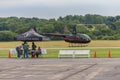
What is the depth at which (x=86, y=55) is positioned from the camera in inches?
1880

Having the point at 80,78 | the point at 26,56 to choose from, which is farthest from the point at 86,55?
the point at 80,78

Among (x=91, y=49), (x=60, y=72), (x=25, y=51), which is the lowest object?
(x=91, y=49)

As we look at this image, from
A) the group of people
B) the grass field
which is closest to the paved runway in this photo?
the group of people

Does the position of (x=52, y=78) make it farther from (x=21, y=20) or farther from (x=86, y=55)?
(x=21, y=20)

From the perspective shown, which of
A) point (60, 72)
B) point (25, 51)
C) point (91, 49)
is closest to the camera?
point (60, 72)

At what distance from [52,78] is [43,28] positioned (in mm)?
127437

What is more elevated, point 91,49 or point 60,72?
point 60,72

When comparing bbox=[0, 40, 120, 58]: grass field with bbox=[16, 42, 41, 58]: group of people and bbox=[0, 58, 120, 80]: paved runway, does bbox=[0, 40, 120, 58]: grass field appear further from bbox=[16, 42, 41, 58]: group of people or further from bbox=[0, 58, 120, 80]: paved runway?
bbox=[0, 58, 120, 80]: paved runway

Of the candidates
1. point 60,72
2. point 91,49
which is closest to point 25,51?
point 60,72

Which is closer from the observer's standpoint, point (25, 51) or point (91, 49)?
point (25, 51)

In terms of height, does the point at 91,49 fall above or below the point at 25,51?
below

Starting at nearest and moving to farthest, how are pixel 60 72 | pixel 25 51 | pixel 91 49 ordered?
pixel 60 72 → pixel 25 51 → pixel 91 49

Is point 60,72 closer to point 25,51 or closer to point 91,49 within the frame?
point 25,51

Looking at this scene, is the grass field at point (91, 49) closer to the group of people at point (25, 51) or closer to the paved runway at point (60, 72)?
the group of people at point (25, 51)
